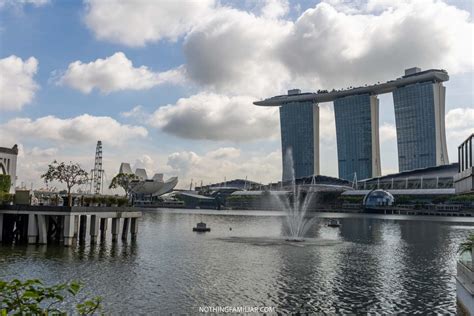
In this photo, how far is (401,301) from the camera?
33.3 metres

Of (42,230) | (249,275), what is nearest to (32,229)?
(42,230)

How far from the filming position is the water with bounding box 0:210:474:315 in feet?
105

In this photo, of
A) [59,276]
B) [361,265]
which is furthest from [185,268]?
[361,265]

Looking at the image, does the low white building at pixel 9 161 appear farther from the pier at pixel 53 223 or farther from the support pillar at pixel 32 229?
the support pillar at pixel 32 229

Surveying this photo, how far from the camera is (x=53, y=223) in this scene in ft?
213

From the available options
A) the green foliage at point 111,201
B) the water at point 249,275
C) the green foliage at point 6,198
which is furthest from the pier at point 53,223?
the water at point 249,275

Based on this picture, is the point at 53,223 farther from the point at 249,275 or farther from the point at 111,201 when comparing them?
the point at 249,275

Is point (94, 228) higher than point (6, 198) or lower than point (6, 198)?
lower

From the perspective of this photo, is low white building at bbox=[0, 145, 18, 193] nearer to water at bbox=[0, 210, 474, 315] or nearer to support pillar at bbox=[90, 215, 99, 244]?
support pillar at bbox=[90, 215, 99, 244]

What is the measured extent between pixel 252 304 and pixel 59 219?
138ft

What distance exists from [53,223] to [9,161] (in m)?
62.3

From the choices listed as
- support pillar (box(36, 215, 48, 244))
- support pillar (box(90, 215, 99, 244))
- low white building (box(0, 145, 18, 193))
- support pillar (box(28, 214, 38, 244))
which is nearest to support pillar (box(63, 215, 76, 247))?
support pillar (box(36, 215, 48, 244))

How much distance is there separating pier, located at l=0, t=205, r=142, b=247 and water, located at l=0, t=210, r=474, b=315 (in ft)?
10.9

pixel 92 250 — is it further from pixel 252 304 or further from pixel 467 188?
pixel 467 188
